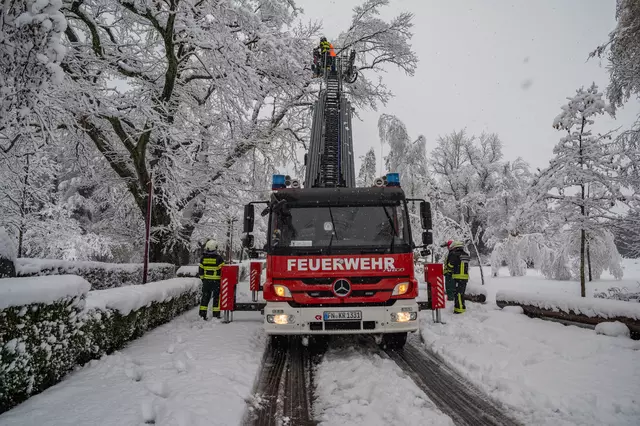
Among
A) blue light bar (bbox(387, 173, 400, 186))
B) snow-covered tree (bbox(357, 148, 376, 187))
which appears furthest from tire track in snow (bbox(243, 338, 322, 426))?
snow-covered tree (bbox(357, 148, 376, 187))

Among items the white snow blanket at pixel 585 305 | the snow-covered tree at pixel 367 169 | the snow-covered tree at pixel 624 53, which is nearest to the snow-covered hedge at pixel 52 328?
the white snow blanket at pixel 585 305

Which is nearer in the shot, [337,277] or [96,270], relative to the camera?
[337,277]

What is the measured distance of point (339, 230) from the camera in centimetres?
596

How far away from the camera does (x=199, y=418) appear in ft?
10.8

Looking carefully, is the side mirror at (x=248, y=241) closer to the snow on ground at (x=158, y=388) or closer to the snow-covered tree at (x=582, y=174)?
the snow on ground at (x=158, y=388)

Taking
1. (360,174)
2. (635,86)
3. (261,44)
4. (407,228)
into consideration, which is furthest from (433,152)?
(407,228)

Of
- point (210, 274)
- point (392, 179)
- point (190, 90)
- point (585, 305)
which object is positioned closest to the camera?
point (392, 179)

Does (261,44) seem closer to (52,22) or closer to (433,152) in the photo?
(52,22)

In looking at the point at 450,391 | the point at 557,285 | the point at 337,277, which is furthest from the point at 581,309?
the point at 557,285

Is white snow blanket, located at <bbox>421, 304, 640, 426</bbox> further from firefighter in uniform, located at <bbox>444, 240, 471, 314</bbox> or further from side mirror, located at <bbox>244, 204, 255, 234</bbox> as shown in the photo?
side mirror, located at <bbox>244, 204, 255, 234</bbox>

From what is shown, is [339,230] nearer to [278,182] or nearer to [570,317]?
[278,182]

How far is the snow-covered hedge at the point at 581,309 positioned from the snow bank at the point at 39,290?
8.04 m

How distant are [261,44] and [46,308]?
8.73 metres

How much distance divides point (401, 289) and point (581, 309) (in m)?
3.86
